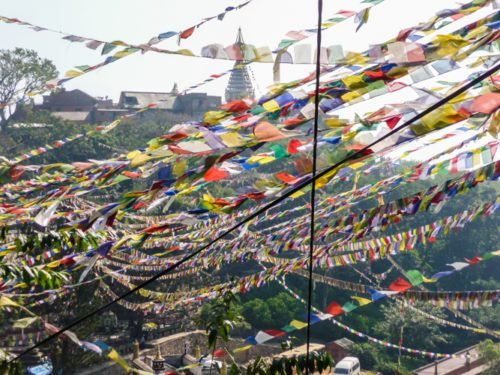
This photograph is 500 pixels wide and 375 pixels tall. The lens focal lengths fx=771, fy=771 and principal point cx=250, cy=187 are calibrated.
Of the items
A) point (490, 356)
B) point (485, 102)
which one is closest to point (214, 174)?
point (485, 102)

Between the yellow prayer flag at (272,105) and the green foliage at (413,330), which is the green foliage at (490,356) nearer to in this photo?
the green foliage at (413,330)

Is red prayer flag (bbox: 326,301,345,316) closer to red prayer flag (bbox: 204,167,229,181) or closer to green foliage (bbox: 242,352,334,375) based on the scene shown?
green foliage (bbox: 242,352,334,375)

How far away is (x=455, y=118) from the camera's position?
6.39 feet

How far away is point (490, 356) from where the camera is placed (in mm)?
16859

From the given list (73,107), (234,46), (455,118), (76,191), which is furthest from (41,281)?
(73,107)

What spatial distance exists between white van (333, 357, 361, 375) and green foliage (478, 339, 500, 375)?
296 cm

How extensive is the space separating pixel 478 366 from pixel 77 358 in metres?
9.74

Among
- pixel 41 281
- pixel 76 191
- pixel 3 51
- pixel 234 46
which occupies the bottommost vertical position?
pixel 41 281

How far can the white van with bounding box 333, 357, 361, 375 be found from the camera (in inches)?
700

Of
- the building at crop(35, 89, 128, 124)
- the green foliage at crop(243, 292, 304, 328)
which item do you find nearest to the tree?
the building at crop(35, 89, 128, 124)

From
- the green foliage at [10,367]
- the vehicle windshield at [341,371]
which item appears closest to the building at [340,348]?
the vehicle windshield at [341,371]

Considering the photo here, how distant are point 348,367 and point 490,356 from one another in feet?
10.6

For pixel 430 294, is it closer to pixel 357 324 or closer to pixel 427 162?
pixel 427 162

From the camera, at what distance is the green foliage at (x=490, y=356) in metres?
16.4
